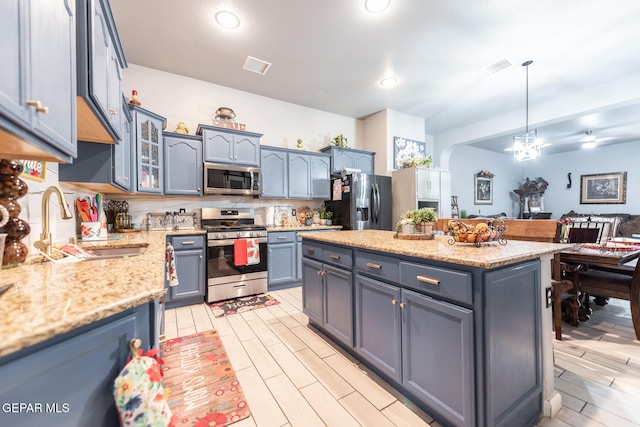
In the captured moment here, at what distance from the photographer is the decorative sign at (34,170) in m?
1.42

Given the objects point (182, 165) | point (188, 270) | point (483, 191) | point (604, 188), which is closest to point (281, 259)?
point (188, 270)

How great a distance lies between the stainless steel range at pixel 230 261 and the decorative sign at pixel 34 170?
1682mm

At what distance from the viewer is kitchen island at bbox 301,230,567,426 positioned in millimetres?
1181

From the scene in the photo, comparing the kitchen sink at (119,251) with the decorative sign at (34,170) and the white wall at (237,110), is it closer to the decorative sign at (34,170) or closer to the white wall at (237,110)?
the decorative sign at (34,170)

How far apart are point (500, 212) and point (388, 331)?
8.16 meters

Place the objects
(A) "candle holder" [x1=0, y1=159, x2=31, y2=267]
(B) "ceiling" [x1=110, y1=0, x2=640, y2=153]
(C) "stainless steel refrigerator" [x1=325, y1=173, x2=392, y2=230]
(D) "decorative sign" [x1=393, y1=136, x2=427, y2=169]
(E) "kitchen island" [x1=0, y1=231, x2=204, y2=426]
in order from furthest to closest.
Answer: (D) "decorative sign" [x1=393, y1=136, x2=427, y2=169] → (C) "stainless steel refrigerator" [x1=325, y1=173, x2=392, y2=230] → (B) "ceiling" [x1=110, y1=0, x2=640, y2=153] → (A) "candle holder" [x1=0, y1=159, x2=31, y2=267] → (E) "kitchen island" [x1=0, y1=231, x2=204, y2=426]

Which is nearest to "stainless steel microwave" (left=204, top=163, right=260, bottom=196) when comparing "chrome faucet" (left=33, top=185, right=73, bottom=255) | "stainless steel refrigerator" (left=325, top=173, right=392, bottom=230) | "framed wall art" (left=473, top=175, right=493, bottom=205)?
"stainless steel refrigerator" (left=325, top=173, right=392, bottom=230)

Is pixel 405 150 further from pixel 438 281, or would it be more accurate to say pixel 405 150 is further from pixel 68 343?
pixel 68 343

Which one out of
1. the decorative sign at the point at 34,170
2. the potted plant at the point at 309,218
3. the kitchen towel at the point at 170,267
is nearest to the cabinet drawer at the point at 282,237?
the potted plant at the point at 309,218

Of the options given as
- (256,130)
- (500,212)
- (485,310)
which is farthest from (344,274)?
(500,212)

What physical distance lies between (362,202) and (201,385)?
3.15m

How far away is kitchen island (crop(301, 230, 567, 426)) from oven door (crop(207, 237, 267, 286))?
2008 mm

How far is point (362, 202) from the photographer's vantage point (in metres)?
4.16

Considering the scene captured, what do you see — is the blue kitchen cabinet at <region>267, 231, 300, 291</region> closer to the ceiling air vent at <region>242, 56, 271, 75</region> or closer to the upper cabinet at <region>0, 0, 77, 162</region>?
the ceiling air vent at <region>242, 56, 271, 75</region>
